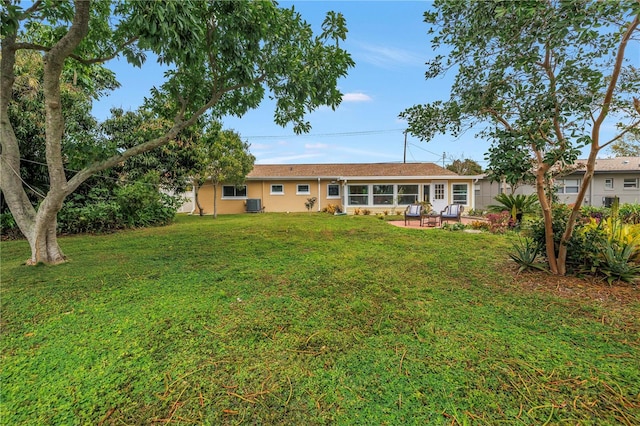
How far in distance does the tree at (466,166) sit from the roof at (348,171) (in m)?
16.3

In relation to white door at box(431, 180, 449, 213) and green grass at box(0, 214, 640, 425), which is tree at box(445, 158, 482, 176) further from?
green grass at box(0, 214, 640, 425)

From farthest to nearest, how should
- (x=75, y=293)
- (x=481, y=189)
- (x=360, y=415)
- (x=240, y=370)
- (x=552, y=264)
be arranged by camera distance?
(x=481, y=189) → (x=552, y=264) → (x=75, y=293) → (x=240, y=370) → (x=360, y=415)

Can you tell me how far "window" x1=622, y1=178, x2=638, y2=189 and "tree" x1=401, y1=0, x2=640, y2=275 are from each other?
75.9ft

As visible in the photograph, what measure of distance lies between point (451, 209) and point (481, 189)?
39.1ft

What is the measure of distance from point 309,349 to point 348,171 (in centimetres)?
1839

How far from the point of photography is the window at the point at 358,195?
17656 mm

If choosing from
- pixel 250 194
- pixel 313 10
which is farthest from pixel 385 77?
pixel 250 194

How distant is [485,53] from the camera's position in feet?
12.6

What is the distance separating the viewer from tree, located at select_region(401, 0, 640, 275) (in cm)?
294

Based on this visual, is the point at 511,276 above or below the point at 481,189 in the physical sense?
below

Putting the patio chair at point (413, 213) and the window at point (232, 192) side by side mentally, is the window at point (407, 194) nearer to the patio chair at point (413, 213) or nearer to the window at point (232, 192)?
the patio chair at point (413, 213)

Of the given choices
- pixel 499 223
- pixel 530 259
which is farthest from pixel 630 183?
pixel 530 259

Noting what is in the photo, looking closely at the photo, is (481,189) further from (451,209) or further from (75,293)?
(75,293)

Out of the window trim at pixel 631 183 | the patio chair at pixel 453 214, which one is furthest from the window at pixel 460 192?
the window trim at pixel 631 183
